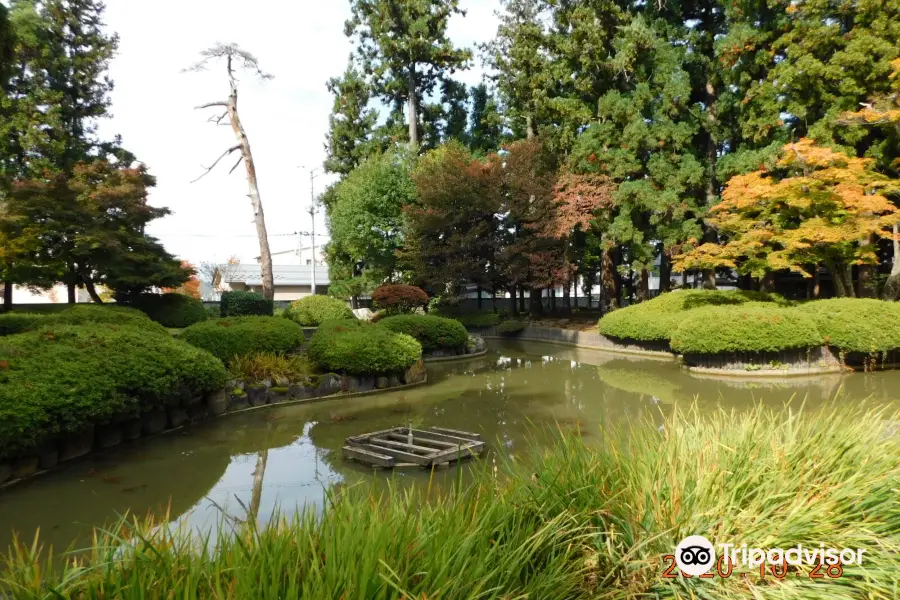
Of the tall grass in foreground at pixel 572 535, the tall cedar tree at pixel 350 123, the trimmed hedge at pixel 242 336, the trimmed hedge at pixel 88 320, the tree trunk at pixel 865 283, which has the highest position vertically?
the tall cedar tree at pixel 350 123

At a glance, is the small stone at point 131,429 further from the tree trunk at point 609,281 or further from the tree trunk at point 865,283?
the tree trunk at point 609,281

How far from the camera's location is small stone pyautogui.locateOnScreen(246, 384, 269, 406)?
9633 mm

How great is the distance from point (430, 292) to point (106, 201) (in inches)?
543

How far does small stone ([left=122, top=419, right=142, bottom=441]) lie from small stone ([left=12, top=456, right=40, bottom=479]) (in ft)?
4.34

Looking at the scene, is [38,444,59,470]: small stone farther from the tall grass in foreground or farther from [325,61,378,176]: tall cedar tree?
[325,61,378,176]: tall cedar tree

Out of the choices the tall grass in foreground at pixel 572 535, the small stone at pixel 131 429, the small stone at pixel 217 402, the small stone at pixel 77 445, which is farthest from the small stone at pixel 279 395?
the tall grass in foreground at pixel 572 535

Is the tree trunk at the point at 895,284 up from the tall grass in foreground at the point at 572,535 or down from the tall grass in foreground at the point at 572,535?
up

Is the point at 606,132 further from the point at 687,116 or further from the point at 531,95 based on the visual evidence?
the point at 531,95

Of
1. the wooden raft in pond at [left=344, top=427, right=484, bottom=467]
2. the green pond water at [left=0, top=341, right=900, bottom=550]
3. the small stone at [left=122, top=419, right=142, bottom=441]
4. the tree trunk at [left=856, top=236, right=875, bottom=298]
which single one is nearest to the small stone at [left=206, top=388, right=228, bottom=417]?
the green pond water at [left=0, top=341, right=900, bottom=550]

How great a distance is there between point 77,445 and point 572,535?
6.17 m

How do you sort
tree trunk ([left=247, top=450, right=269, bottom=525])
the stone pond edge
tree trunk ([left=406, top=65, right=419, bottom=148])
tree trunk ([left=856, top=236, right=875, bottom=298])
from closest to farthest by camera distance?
tree trunk ([left=247, top=450, right=269, bottom=525])
the stone pond edge
tree trunk ([left=856, top=236, right=875, bottom=298])
tree trunk ([left=406, top=65, right=419, bottom=148])

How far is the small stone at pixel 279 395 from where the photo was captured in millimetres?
9867

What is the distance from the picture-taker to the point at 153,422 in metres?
7.77

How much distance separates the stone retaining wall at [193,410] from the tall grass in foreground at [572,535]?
397 cm
